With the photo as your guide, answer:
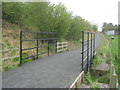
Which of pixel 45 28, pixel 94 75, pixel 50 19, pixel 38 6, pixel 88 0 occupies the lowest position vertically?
pixel 94 75

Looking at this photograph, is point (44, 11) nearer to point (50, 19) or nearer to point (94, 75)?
point (50, 19)

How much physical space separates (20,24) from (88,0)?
15.8ft

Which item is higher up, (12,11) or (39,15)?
(12,11)

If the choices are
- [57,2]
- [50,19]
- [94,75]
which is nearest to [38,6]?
[50,19]

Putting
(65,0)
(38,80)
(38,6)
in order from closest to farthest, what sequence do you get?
(38,80) → (38,6) → (65,0)

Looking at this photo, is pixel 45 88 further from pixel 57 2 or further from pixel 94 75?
pixel 57 2

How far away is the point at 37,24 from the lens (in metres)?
7.79

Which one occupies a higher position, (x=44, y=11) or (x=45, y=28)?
(x=44, y=11)

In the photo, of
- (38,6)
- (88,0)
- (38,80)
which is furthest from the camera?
(88,0)

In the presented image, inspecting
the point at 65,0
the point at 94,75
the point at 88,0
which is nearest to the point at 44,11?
the point at 65,0

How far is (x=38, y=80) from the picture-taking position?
9.37 ft

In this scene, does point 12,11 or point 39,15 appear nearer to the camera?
point 39,15

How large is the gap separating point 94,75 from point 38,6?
503 centimetres

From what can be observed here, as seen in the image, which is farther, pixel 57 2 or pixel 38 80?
pixel 57 2
